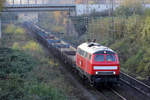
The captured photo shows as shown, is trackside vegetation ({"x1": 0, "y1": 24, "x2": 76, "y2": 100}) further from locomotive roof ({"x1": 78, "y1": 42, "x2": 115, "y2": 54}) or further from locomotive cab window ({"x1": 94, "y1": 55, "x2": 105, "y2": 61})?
locomotive roof ({"x1": 78, "y1": 42, "x2": 115, "y2": 54})

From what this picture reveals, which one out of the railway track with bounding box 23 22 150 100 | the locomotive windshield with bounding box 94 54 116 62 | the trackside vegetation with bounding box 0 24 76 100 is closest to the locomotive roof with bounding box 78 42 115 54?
the locomotive windshield with bounding box 94 54 116 62

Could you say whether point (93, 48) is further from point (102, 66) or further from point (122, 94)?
point (122, 94)

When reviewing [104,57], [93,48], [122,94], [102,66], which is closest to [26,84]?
[102,66]

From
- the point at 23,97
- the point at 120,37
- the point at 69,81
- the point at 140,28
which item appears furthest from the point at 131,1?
the point at 23,97

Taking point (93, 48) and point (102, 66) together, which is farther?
point (93, 48)

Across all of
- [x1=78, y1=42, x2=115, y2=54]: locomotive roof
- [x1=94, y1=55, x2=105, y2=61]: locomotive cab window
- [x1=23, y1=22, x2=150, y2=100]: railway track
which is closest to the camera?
[x1=23, y1=22, x2=150, y2=100]: railway track

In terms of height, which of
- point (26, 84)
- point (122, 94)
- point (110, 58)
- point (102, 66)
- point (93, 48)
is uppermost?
→ point (93, 48)

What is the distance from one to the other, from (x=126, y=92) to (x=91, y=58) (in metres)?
2.98

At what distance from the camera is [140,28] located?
24.6 meters

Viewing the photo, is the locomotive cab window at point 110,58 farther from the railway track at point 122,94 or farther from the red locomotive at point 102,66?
the railway track at point 122,94

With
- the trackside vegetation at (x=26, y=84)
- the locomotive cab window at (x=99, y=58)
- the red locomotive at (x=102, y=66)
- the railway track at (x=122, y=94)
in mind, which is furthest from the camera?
the locomotive cab window at (x=99, y=58)

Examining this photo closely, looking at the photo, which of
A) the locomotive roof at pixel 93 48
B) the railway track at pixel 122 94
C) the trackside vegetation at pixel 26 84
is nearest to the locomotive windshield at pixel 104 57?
the locomotive roof at pixel 93 48

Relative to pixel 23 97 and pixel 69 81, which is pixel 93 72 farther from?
pixel 23 97

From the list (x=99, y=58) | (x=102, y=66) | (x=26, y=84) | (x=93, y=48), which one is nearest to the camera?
(x=26, y=84)
